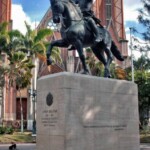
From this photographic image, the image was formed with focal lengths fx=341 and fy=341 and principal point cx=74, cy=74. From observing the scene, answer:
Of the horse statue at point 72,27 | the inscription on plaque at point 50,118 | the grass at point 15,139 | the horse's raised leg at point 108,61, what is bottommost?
the grass at point 15,139

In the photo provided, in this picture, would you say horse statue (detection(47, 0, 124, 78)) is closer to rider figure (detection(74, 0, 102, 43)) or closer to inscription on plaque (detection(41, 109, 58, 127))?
rider figure (detection(74, 0, 102, 43))

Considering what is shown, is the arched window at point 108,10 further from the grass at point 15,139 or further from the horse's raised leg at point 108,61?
the horse's raised leg at point 108,61

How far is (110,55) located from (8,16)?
5052cm

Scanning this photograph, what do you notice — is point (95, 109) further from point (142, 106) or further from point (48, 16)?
point (48, 16)

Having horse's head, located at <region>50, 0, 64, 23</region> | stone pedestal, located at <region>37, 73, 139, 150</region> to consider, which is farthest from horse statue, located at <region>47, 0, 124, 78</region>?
stone pedestal, located at <region>37, 73, 139, 150</region>

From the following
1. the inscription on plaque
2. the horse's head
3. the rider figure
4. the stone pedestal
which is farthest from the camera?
the rider figure

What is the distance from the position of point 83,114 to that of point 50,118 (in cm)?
106

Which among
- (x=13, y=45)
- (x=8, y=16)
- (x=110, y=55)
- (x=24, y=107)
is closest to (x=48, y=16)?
(x=8, y=16)

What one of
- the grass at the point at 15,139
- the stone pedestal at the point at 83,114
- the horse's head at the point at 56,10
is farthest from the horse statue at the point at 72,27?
the grass at the point at 15,139

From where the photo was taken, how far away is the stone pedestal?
408 inches

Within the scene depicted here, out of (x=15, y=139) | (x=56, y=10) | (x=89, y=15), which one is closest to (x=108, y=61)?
(x=89, y=15)

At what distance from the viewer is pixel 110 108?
11648 millimetres

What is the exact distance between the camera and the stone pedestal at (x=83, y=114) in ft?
34.0

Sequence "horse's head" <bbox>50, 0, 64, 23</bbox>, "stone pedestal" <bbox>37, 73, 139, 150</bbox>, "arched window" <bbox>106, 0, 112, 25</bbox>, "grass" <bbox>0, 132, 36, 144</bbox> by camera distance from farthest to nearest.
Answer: "arched window" <bbox>106, 0, 112, 25</bbox> → "grass" <bbox>0, 132, 36, 144</bbox> → "horse's head" <bbox>50, 0, 64, 23</bbox> → "stone pedestal" <bbox>37, 73, 139, 150</bbox>
